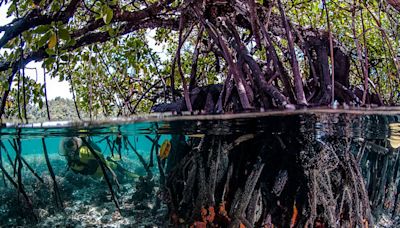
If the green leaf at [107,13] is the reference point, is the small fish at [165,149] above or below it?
below

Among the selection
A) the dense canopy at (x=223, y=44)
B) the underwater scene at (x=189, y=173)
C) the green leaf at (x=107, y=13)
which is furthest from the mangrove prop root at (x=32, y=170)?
the green leaf at (x=107, y=13)

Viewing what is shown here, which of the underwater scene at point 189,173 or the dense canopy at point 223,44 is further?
the dense canopy at point 223,44

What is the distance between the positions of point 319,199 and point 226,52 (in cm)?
123

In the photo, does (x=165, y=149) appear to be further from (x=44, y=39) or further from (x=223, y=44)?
(x=223, y=44)

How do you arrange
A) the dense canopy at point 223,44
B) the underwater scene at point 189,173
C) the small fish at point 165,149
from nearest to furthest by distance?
the underwater scene at point 189,173, the small fish at point 165,149, the dense canopy at point 223,44

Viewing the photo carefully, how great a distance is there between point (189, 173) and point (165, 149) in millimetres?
188

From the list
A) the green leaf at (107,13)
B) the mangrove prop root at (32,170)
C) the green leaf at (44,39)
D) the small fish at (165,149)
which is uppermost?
the green leaf at (107,13)

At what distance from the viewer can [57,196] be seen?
201 cm

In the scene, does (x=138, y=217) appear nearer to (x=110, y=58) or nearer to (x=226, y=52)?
(x=226, y=52)

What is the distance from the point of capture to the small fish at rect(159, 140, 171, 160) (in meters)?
2.15

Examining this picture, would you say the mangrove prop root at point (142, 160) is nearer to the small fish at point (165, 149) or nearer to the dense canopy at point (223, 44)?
the small fish at point (165, 149)

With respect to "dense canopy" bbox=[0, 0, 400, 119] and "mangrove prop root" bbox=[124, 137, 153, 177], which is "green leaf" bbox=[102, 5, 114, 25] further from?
"mangrove prop root" bbox=[124, 137, 153, 177]

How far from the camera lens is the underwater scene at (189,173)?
201 centimetres

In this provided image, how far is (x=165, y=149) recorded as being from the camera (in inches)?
87.5
